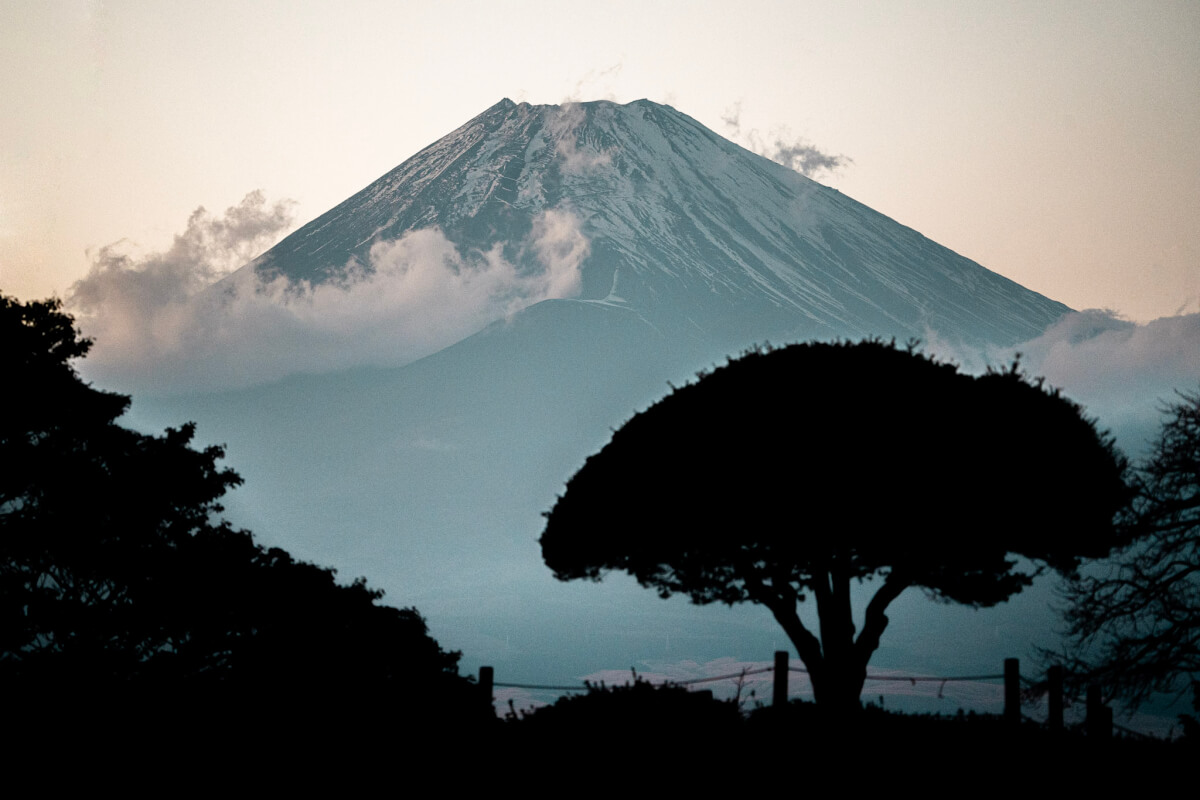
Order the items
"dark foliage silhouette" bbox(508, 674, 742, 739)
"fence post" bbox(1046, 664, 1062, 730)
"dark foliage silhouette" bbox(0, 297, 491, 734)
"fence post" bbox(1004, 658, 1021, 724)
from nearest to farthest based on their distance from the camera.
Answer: "dark foliage silhouette" bbox(508, 674, 742, 739) → "fence post" bbox(1046, 664, 1062, 730) → "fence post" bbox(1004, 658, 1021, 724) → "dark foliage silhouette" bbox(0, 297, 491, 734)

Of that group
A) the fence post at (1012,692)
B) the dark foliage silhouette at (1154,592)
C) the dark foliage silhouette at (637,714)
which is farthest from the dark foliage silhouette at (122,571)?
the dark foliage silhouette at (1154,592)

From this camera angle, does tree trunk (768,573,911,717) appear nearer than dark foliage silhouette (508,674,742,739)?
No

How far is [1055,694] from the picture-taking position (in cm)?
1488

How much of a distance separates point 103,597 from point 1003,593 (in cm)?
1790

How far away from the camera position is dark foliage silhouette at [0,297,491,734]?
17.4 m

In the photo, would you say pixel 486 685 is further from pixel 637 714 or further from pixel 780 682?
pixel 780 682

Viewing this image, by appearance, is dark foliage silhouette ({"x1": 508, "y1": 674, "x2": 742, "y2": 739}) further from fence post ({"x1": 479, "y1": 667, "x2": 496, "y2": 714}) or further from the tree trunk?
the tree trunk

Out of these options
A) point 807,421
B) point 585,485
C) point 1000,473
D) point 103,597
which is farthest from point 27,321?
point 1000,473

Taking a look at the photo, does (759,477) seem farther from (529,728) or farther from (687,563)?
(529,728)

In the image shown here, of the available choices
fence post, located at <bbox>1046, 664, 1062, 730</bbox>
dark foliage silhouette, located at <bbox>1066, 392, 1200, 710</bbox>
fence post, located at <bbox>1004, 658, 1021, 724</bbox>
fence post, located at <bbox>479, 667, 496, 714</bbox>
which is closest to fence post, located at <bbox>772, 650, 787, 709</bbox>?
fence post, located at <bbox>1004, 658, 1021, 724</bbox>

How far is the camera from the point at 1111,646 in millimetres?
15570

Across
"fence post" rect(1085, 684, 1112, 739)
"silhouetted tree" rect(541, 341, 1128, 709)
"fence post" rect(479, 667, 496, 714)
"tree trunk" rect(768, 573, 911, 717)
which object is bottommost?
"fence post" rect(1085, 684, 1112, 739)

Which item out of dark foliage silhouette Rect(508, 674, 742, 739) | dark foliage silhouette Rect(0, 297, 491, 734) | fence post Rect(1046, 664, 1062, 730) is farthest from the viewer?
dark foliage silhouette Rect(0, 297, 491, 734)

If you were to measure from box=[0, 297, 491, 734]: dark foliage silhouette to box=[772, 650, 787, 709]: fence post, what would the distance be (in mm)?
6341
